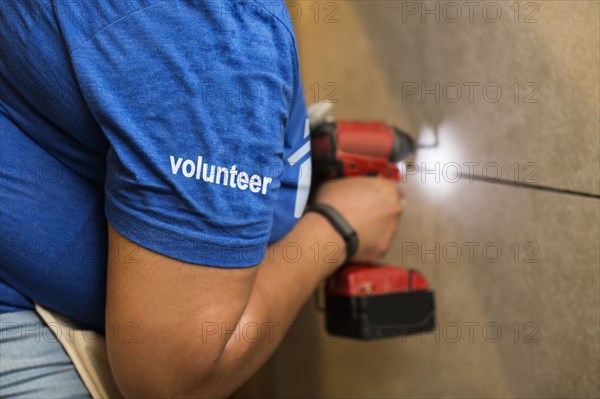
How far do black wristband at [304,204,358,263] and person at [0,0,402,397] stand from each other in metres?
0.21

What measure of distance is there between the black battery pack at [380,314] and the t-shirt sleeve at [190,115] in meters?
0.45

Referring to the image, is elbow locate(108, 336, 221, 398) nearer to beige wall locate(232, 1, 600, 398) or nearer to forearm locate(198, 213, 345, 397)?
forearm locate(198, 213, 345, 397)

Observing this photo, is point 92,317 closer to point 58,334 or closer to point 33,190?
point 58,334

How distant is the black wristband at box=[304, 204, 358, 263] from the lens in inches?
36.3

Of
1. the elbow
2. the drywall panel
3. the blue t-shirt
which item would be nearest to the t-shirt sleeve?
the blue t-shirt

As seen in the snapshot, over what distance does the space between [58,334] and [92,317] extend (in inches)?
1.8

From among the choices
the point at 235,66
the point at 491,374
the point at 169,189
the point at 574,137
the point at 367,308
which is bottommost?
the point at 491,374

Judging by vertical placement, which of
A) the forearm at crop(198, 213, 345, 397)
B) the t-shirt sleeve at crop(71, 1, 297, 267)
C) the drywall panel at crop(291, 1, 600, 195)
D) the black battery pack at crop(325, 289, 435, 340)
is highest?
the t-shirt sleeve at crop(71, 1, 297, 267)

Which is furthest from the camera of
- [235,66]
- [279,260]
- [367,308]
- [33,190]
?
[367,308]

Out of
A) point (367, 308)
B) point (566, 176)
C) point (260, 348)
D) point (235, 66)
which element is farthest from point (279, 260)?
point (566, 176)

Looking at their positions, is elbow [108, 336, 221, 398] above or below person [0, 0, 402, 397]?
below

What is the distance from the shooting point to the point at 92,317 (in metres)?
0.75

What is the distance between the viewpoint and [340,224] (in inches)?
36.4

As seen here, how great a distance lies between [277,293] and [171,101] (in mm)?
347
